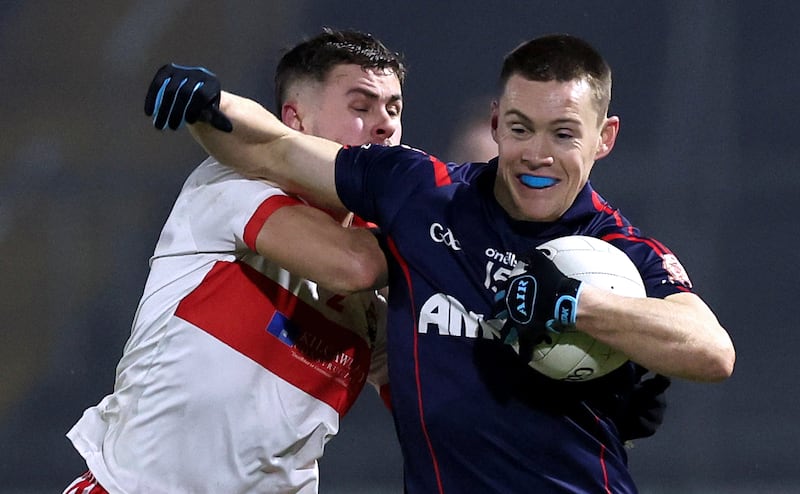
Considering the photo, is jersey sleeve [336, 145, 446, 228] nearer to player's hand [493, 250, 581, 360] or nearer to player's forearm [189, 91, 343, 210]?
player's forearm [189, 91, 343, 210]

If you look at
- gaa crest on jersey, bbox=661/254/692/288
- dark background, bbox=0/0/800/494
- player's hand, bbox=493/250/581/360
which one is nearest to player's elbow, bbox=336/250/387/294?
player's hand, bbox=493/250/581/360

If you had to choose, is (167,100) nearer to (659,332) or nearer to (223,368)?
(223,368)

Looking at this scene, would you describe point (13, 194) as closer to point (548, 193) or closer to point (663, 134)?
point (663, 134)

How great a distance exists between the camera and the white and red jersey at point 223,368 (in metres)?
2.53

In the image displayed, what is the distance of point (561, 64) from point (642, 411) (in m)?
0.69

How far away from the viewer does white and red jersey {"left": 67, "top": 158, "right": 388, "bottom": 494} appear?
253cm

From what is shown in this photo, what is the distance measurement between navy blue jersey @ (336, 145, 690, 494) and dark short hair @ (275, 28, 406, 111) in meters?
0.42

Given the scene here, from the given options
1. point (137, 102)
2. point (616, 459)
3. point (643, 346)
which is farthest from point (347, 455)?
point (643, 346)

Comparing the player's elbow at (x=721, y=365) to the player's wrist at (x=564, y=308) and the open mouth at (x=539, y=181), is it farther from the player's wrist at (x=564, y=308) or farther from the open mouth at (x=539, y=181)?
the open mouth at (x=539, y=181)

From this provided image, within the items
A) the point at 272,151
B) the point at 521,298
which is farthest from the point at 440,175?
the point at 521,298

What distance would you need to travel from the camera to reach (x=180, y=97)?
236 centimetres

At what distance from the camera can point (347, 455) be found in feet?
14.2

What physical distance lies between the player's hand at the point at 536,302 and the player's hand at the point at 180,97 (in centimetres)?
69

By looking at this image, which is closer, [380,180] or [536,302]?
[536,302]
